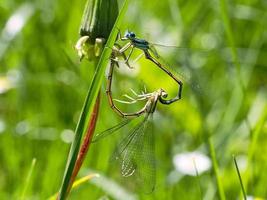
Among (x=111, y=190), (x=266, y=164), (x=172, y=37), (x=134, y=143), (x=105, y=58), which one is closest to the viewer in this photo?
(x=105, y=58)

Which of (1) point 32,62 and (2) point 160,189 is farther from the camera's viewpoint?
(1) point 32,62

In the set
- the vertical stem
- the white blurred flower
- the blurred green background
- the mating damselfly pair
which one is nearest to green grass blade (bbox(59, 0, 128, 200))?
the vertical stem

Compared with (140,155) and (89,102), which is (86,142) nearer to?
(89,102)

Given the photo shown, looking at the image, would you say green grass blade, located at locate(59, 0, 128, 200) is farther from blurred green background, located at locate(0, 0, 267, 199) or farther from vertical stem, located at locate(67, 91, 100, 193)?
blurred green background, located at locate(0, 0, 267, 199)

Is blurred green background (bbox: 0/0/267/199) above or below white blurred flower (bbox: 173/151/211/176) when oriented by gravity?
above

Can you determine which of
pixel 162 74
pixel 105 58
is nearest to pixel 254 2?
pixel 162 74

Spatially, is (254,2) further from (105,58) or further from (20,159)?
(105,58)

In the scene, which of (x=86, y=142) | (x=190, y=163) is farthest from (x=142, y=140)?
(x=190, y=163)
